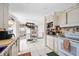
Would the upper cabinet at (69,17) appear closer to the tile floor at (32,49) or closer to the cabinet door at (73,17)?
the cabinet door at (73,17)

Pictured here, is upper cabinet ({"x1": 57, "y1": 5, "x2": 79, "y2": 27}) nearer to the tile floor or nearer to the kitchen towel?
the kitchen towel

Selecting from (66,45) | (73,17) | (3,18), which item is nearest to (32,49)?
(66,45)

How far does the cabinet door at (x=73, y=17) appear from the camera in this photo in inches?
74.4

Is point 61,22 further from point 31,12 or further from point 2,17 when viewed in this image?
point 2,17

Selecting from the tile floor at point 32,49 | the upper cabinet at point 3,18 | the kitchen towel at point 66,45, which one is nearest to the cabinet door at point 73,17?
the kitchen towel at point 66,45

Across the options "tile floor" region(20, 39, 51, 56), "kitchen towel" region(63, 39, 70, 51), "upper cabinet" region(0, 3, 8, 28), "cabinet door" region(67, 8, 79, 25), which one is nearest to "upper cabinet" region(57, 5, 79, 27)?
"cabinet door" region(67, 8, 79, 25)

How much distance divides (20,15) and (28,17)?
14cm

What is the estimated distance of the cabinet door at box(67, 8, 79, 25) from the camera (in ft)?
6.20

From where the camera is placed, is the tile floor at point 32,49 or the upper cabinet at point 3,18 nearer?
the tile floor at point 32,49

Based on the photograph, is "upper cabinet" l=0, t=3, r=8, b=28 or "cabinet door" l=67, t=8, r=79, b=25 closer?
"cabinet door" l=67, t=8, r=79, b=25

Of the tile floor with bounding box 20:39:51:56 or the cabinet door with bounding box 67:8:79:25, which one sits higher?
the cabinet door with bounding box 67:8:79:25

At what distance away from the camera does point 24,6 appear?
5.68ft

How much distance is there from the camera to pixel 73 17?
80.3 inches

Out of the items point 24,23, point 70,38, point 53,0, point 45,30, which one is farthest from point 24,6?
point 45,30
